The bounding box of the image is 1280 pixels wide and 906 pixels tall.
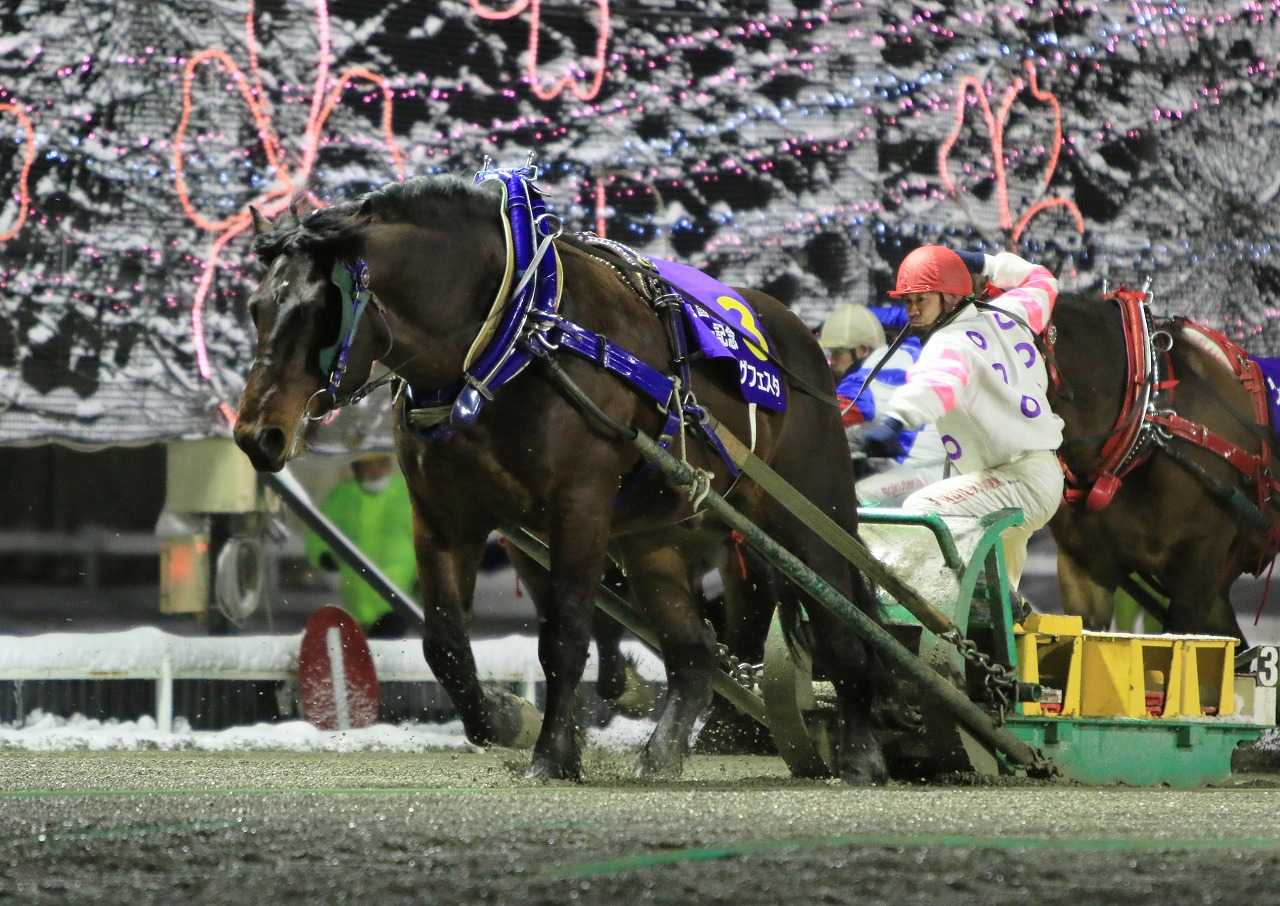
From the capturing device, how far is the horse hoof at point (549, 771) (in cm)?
597

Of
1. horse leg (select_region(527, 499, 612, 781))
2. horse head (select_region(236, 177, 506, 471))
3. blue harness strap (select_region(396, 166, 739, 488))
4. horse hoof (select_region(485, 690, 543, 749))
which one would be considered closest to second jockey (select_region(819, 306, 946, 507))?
blue harness strap (select_region(396, 166, 739, 488))

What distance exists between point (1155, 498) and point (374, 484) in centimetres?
331

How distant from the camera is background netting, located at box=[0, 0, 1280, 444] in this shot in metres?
9.15

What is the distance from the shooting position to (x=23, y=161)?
912 centimetres

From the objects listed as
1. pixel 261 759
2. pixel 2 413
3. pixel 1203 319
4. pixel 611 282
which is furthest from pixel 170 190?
pixel 1203 319

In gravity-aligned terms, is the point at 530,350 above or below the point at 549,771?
above

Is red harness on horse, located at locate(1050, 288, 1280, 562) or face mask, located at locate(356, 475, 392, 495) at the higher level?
red harness on horse, located at locate(1050, 288, 1280, 562)

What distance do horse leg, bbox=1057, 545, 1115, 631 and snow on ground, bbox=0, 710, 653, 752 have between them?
6.25ft

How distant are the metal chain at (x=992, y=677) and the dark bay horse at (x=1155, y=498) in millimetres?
1604

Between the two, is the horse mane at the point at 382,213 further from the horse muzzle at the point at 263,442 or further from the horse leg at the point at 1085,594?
the horse leg at the point at 1085,594

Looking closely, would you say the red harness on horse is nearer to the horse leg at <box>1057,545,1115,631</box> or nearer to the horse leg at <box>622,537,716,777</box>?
the horse leg at <box>1057,545,1115,631</box>

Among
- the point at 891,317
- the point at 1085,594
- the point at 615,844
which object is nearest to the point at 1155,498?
the point at 1085,594

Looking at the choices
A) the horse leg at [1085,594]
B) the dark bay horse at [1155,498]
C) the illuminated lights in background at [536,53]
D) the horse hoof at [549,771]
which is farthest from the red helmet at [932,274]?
the illuminated lights in background at [536,53]

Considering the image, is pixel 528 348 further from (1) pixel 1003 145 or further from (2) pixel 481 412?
(1) pixel 1003 145
